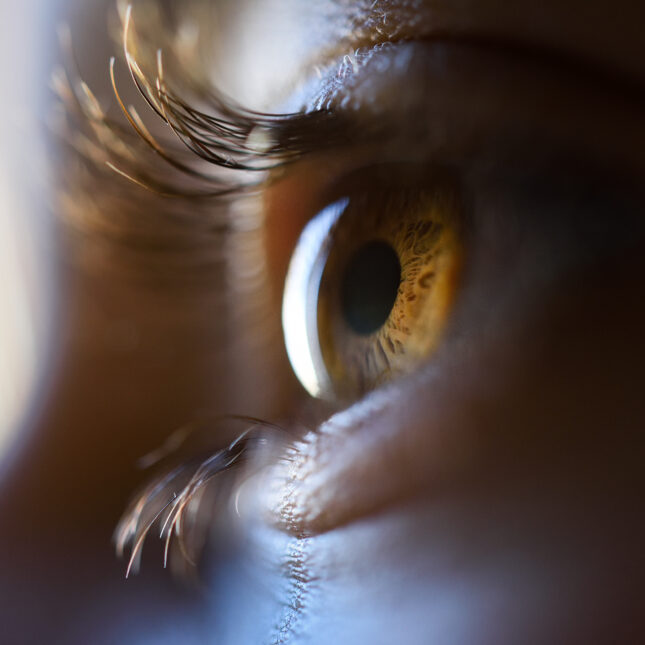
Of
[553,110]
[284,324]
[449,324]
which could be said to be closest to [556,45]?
[553,110]

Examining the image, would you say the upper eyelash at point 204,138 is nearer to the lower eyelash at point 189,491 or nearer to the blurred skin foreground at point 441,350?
the blurred skin foreground at point 441,350

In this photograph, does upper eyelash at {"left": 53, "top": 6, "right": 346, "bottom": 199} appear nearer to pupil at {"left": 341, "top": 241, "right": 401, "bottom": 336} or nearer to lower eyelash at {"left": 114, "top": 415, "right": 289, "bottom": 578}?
pupil at {"left": 341, "top": 241, "right": 401, "bottom": 336}

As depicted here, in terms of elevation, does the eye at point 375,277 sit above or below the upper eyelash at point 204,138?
below

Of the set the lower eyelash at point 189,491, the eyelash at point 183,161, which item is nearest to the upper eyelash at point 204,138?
the eyelash at point 183,161

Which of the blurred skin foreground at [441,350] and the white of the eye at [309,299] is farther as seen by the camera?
the white of the eye at [309,299]

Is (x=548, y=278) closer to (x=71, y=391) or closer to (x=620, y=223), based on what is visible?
(x=620, y=223)

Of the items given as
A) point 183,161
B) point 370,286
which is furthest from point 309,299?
point 183,161

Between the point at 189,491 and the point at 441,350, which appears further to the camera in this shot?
the point at 189,491

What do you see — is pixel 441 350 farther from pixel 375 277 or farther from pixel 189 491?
pixel 189 491
